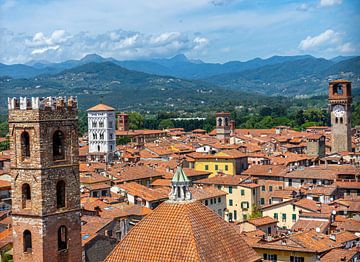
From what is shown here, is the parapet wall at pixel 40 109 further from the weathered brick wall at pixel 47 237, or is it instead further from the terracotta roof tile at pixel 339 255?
the terracotta roof tile at pixel 339 255

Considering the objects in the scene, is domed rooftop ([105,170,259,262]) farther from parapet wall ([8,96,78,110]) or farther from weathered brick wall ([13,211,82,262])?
parapet wall ([8,96,78,110])

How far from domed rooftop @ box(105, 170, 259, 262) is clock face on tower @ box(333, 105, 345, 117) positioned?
2266 inches

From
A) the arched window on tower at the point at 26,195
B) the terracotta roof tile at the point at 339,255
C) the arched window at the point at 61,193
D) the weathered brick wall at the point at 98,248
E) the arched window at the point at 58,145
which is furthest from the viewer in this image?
the weathered brick wall at the point at 98,248

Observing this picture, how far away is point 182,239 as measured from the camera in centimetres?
2041

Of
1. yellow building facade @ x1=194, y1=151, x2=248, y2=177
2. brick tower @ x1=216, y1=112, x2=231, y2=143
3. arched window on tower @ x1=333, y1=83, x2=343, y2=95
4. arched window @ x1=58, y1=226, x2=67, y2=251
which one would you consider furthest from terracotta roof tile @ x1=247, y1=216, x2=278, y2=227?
brick tower @ x1=216, y1=112, x2=231, y2=143

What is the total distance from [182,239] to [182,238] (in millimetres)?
40

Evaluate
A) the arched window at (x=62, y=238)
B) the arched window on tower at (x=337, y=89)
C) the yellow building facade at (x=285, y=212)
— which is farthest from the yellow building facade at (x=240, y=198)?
the arched window on tower at (x=337, y=89)

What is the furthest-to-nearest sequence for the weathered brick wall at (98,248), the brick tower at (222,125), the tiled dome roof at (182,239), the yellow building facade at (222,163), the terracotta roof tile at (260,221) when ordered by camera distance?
1. the brick tower at (222,125)
2. the yellow building facade at (222,163)
3. the terracotta roof tile at (260,221)
4. the weathered brick wall at (98,248)
5. the tiled dome roof at (182,239)

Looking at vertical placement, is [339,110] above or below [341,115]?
above

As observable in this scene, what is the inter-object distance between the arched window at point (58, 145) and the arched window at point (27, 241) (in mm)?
2718

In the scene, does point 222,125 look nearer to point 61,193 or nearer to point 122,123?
point 122,123

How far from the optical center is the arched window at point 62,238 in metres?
23.0

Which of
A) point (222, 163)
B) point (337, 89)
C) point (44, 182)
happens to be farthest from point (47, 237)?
point (337, 89)

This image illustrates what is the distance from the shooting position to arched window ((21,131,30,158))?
75.1 ft
